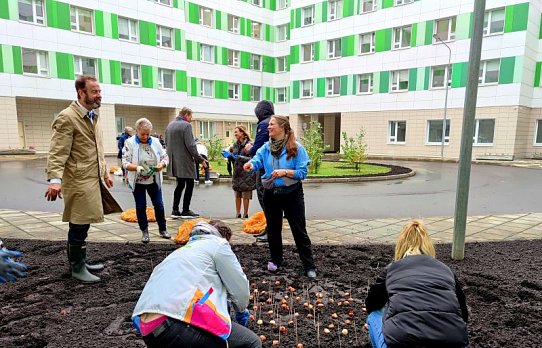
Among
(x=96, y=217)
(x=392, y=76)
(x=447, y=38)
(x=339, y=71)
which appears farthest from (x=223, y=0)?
(x=96, y=217)

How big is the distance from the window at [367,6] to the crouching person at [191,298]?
106 feet

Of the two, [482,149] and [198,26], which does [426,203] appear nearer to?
[482,149]

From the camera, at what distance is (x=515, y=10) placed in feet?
78.7

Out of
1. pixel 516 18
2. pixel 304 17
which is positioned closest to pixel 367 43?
pixel 304 17

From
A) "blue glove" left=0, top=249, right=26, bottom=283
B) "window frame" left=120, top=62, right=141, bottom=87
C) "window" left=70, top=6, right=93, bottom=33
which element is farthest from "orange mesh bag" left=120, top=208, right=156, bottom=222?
"window" left=70, top=6, right=93, bottom=33

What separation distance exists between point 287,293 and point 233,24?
3824cm

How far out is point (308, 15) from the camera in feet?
115

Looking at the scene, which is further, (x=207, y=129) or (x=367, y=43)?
(x=207, y=129)

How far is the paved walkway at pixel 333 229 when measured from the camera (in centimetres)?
587

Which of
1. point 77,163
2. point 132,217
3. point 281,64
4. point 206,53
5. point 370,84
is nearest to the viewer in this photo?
point 77,163

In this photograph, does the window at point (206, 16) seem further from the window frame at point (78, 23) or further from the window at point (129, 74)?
the window frame at point (78, 23)

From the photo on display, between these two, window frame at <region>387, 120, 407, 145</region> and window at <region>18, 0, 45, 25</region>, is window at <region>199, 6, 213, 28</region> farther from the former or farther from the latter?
window frame at <region>387, 120, 407, 145</region>

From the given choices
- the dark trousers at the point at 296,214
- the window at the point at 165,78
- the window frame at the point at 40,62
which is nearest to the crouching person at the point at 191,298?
the dark trousers at the point at 296,214

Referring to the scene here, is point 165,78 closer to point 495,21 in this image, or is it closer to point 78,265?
point 495,21
